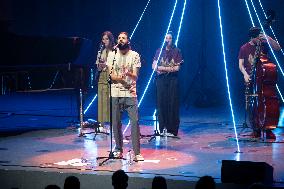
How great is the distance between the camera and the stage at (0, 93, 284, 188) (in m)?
9.25

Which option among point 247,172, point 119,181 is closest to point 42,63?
point 247,172

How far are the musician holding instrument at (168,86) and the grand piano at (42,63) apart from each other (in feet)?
6.17

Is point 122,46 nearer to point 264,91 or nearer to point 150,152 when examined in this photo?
point 150,152

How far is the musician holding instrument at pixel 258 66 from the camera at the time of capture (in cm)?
1158

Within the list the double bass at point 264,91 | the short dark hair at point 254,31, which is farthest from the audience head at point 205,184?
the short dark hair at point 254,31

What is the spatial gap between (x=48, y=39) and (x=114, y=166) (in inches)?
236

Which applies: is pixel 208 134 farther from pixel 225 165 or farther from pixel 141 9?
pixel 141 9

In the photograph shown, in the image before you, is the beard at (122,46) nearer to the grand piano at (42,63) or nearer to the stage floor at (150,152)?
the stage floor at (150,152)

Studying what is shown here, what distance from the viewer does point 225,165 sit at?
7.98 m

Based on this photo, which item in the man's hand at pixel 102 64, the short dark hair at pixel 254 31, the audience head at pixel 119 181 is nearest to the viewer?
the audience head at pixel 119 181

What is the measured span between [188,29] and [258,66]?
26.6ft

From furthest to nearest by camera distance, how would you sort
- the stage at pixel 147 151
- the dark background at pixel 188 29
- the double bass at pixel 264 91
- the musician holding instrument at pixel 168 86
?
the dark background at pixel 188 29
the musician holding instrument at pixel 168 86
the double bass at pixel 264 91
the stage at pixel 147 151

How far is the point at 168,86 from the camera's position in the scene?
12719 mm

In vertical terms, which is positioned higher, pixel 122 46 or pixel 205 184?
pixel 122 46
